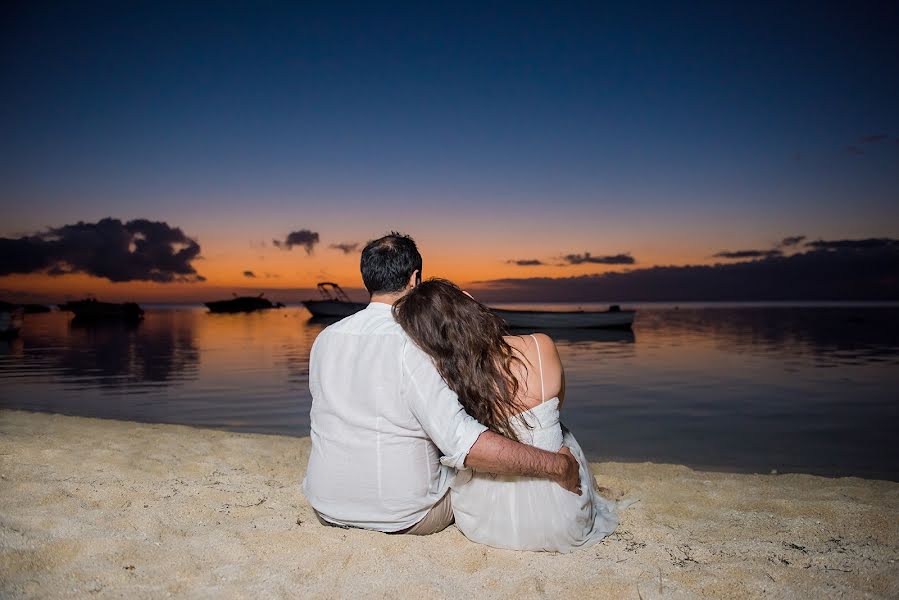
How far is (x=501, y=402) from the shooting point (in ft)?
9.50

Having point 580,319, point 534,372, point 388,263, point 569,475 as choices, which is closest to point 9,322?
point 580,319

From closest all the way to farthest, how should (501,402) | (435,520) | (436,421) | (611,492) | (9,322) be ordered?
(436,421), (501,402), (435,520), (611,492), (9,322)

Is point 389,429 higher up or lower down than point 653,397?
higher up

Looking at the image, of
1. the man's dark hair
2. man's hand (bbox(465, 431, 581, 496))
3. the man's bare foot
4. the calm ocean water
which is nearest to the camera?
man's hand (bbox(465, 431, 581, 496))

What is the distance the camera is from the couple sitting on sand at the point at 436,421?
2.72m

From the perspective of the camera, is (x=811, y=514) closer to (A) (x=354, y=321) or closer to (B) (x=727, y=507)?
(B) (x=727, y=507)

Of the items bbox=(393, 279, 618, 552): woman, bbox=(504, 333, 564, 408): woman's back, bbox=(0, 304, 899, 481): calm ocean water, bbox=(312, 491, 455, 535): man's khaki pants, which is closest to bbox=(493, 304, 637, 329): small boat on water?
bbox=(0, 304, 899, 481): calm ocean water

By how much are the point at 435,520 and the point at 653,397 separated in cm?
949

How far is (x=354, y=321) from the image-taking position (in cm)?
287

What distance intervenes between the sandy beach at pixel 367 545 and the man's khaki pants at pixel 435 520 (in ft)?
0.18

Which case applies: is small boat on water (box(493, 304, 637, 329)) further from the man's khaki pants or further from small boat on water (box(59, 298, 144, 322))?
small boat on water (box(59, 298, 144, 322))

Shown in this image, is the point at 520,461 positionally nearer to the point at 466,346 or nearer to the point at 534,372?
the point at 534,372

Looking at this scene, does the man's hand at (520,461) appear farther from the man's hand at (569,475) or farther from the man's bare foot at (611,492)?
the man's bare foot at (611,492)

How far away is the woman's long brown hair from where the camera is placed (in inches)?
108
